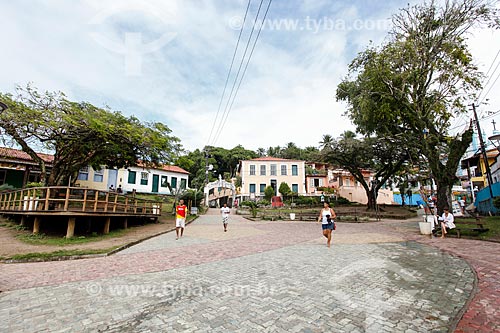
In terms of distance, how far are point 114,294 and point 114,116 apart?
1050 centimetres

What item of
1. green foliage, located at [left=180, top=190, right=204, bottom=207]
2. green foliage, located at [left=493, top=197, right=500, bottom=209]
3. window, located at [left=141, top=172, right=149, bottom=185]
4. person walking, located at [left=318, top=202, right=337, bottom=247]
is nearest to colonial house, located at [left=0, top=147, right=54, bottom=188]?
window, located at [left=141, top=172, right=149, bottom=185]

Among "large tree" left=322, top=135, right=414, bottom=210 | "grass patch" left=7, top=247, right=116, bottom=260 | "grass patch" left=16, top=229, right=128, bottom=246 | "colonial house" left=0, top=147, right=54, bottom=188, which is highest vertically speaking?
"large tree" left=322, top=135, right=414, bottom=210

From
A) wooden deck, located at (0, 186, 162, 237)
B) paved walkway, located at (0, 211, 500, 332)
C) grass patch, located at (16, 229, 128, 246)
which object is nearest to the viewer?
paved walkway, located at (0, 211, 500, 332)

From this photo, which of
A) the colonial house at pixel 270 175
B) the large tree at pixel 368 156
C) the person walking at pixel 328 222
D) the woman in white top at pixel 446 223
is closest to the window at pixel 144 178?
the colonial house at pixel 270 175

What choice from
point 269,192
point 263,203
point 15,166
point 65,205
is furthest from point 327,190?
point 15,166

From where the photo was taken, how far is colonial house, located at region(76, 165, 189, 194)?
2584 cm

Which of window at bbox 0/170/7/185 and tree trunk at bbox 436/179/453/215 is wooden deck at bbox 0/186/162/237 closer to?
window at bbox 0/170/7/185

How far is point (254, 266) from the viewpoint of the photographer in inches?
240

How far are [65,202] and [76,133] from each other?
3995 mm

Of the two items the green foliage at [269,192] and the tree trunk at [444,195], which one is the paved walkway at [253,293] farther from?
the green foliage at [269,192]

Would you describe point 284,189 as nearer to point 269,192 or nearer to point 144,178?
point 269,192

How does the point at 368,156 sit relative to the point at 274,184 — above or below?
above

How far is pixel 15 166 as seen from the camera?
60.5 ft

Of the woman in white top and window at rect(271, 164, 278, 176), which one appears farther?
window at rect(271, 164, 278, 176)
